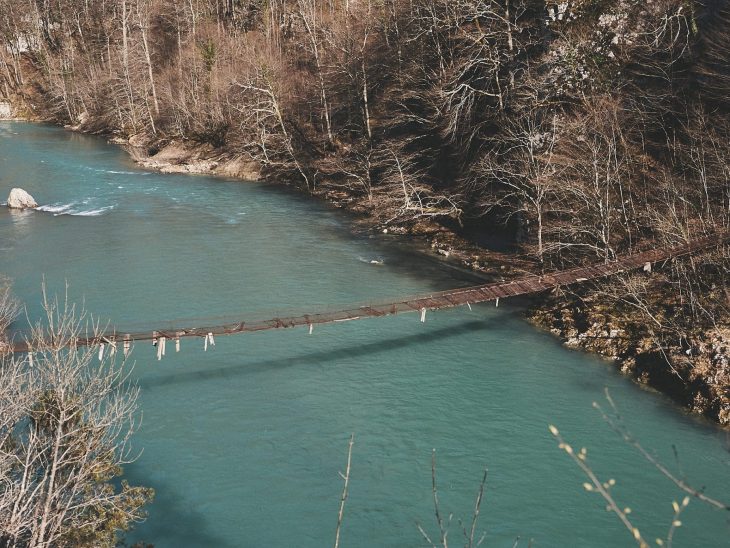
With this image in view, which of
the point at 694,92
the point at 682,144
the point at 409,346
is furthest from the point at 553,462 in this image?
the point at 694,92

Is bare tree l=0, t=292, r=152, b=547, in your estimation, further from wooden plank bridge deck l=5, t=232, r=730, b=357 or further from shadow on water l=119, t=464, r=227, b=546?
wooden plank bridge deck l=5, t=232, r=730, b=357

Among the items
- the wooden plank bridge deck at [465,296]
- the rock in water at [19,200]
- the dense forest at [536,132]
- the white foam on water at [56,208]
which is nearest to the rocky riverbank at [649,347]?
the dense forest at [536,132]

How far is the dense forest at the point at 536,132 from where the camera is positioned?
19.0 metres

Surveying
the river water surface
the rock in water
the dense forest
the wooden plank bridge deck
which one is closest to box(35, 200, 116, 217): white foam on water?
the rock in water

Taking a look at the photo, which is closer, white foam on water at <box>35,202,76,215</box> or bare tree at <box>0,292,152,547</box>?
bare tree at <box>0,292,152,547</box>

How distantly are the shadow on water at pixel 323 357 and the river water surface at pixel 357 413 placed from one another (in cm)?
7

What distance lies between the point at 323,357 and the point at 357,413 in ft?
10.1

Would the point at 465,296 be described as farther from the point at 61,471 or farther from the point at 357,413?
the point at 61,471

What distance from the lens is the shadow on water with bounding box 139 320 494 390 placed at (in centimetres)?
1672

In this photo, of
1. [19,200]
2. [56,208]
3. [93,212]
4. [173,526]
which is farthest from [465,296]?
[19,200]

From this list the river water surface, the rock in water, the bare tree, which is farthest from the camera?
the rock in water

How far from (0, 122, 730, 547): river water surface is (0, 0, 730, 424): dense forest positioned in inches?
98.0

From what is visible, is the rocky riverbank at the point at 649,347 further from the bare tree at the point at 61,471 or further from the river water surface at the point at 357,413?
the bare tree at the point at 61,471

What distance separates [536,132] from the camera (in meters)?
22.8
